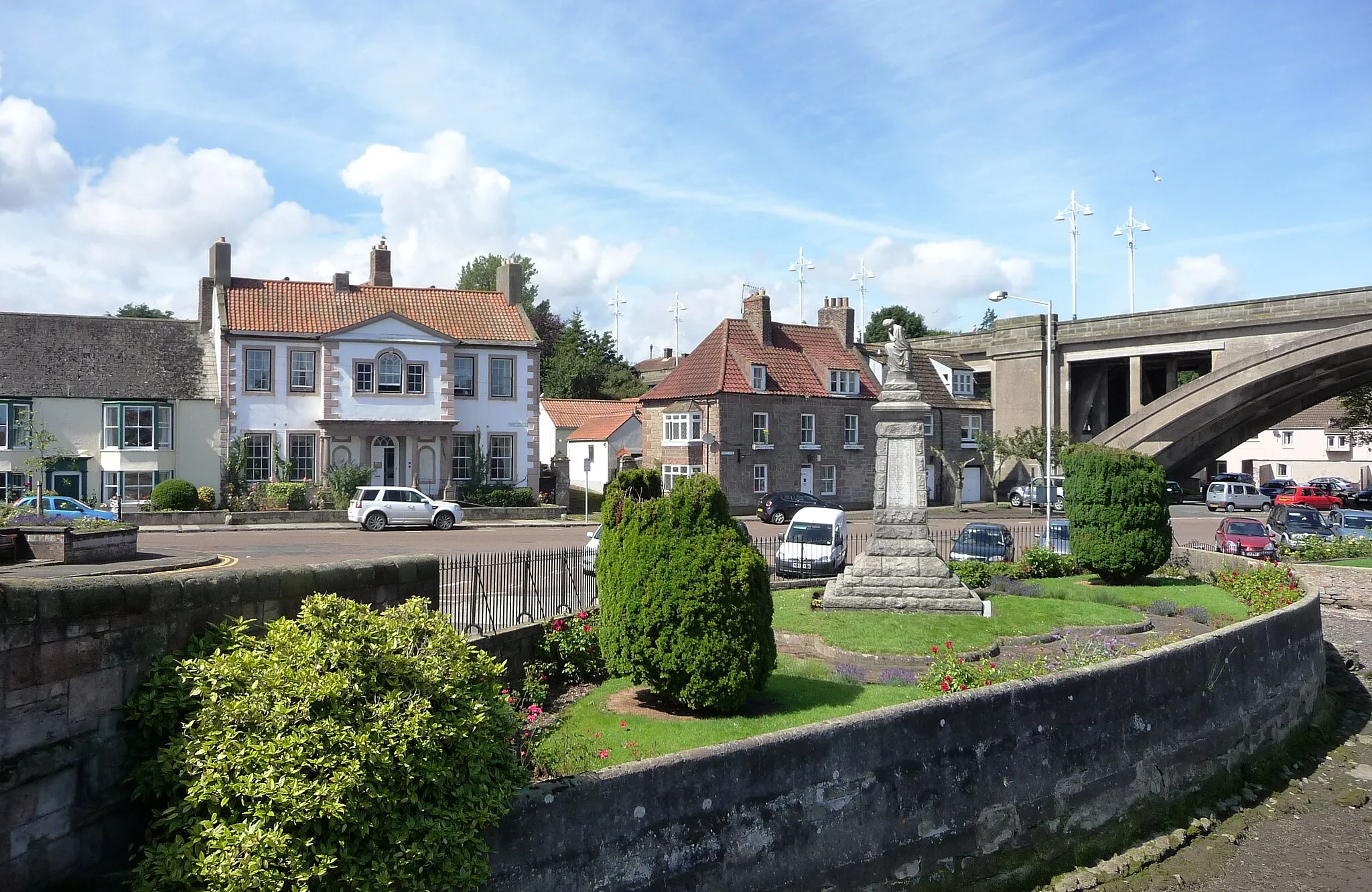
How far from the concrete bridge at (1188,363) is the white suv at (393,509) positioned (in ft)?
119

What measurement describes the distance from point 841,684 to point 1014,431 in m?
48.9

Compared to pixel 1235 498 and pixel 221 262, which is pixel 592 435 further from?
pixel 1235 498

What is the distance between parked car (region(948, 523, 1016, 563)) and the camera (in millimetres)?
25875

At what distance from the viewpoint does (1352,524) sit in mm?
34625

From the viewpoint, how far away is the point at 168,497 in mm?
35625

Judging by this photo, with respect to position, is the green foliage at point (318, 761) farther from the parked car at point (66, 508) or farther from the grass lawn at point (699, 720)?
the parked car at point (66, 508)

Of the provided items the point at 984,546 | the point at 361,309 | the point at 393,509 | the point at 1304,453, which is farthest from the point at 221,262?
the point at 1304,453

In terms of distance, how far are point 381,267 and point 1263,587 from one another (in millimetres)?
36515

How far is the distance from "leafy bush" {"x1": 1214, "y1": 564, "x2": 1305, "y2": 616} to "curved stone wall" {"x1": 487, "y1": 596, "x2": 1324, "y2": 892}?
186 inches

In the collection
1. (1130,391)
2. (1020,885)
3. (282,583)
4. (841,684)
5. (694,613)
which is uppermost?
(1130,391)

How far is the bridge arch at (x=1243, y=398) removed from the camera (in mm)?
48656

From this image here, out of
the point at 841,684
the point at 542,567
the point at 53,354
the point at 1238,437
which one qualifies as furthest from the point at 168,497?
the point at 1238,437

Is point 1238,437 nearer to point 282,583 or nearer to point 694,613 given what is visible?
point 694,613

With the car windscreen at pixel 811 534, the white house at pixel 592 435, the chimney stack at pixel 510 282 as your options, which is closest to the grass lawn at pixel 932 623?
the car windscreen at pixel 811 534
